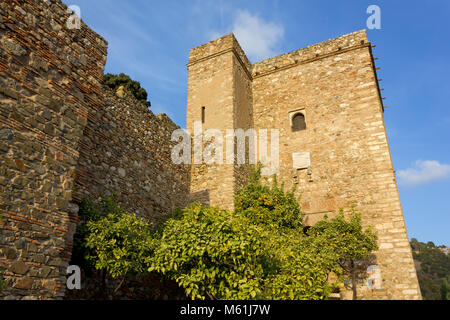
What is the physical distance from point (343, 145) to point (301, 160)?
1486 mm

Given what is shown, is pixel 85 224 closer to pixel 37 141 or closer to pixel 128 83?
pixel 37 141

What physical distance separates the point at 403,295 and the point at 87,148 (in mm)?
8861

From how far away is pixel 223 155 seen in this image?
37.2 feet

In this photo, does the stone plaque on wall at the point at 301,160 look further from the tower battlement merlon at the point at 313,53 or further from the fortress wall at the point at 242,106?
the tower battlement merlon at the point at 313,53

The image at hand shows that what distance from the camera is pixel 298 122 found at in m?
13.0

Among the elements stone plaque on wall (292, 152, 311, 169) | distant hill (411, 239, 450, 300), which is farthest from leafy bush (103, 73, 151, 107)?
distant hill (411, 239, 450, 300)

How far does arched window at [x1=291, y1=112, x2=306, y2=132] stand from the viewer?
1284 centimetres

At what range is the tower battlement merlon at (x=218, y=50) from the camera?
12.7 meters

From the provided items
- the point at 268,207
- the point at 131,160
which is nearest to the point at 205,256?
the point at 131,160

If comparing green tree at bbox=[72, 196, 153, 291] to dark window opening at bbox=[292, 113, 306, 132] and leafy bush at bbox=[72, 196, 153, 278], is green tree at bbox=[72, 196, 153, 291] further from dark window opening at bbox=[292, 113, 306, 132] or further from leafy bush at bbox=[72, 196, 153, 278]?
dark window opening at bbox=[292, 113, 306, 132]

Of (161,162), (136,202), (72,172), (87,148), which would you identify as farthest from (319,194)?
(72,172)

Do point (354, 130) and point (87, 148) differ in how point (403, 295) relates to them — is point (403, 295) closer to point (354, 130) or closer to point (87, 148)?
point (354, 130)

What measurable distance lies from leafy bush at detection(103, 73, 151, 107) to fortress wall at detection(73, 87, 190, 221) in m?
11.4

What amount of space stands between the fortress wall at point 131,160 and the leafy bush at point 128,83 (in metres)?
11.4
